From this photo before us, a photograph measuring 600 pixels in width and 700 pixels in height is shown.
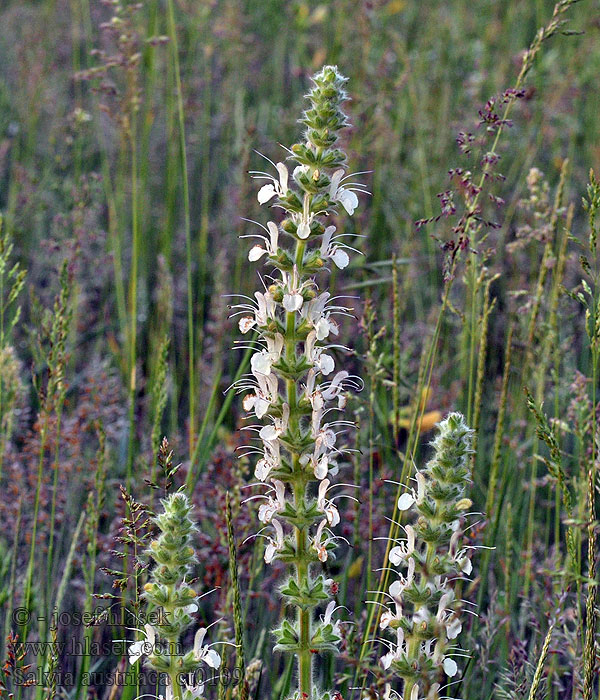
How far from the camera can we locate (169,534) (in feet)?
4.20

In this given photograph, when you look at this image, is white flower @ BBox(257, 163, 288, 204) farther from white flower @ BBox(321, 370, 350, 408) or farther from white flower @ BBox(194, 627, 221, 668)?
white flower @ BBox(194, 627, 221, 668)

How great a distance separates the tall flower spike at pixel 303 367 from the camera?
136 centimetres

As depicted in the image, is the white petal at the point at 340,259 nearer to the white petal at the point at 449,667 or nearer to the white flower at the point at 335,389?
→ the white flower at the point at 335,389

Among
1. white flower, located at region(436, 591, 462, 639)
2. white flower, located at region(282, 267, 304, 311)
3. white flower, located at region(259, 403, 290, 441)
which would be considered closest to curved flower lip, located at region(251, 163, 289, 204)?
white flower, located at region(282, 267, 304, 311)

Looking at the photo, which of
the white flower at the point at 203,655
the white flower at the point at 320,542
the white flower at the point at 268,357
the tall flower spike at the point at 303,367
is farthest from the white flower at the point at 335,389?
the white flower at the point at 203,655

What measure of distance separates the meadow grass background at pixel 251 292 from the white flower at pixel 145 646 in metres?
0.20

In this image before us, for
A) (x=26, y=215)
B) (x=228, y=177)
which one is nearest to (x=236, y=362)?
(x=26, y=215)

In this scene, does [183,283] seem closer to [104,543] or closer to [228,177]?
[228,177]

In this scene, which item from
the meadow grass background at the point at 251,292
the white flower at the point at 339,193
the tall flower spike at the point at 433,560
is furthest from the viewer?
the meadow grass background at the point at 251,292

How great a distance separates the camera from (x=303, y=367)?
4.46 ft

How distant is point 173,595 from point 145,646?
120 mm

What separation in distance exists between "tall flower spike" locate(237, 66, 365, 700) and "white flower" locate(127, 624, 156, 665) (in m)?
0.21

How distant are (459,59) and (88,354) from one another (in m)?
3.02

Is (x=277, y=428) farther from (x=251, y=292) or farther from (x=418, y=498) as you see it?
(x=251, y=292)
